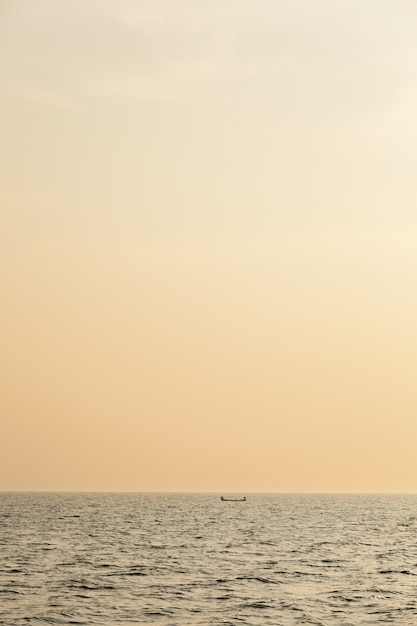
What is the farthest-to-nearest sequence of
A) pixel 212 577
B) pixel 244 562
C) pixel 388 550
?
pixel 388 550 → pixel 244 562 → pixel 212 577

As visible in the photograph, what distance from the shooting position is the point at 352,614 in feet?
147

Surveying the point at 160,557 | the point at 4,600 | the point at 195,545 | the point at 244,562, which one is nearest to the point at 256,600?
the point at 4,600

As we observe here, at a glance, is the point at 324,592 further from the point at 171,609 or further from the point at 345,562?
the point at 345,562

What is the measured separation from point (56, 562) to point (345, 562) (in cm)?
2338

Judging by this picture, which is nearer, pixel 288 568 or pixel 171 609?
pixel 171 609

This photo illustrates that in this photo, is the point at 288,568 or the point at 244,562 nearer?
the point at 288,568

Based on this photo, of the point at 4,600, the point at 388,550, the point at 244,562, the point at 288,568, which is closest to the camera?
the point at 4,600

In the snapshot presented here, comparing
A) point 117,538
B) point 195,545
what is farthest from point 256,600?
point 117,538

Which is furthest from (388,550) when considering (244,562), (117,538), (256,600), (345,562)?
(256,600)

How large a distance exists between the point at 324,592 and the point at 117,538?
50864 mm

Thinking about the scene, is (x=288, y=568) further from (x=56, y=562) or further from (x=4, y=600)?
(x=4, y=600)

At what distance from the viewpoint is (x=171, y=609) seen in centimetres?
4541

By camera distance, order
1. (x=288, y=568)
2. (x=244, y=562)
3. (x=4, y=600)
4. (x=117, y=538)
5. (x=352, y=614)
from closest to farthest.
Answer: (x=352, y=614) < (x=4, y=600) < (x=288, y=568) < (x=244, y=562) < (x=117, y=538)

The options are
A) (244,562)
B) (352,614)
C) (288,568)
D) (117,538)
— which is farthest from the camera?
(117,538)
